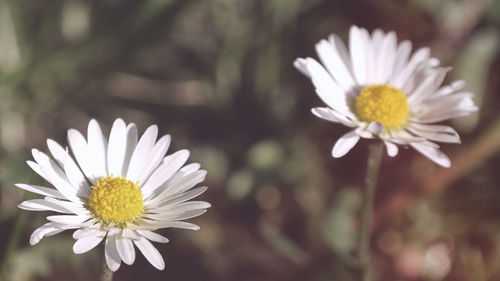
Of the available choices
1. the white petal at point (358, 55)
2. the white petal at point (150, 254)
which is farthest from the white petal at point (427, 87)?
the white petal at point (150, 254)

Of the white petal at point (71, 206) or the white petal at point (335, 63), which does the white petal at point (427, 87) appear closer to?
the white petal at point (335, 63)

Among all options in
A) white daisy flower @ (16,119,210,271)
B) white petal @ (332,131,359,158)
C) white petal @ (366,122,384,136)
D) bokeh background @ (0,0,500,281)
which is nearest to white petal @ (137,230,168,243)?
white daisy flower @ (16,119,210,271)

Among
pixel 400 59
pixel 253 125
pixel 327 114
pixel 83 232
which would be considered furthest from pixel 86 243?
pixel 253 125

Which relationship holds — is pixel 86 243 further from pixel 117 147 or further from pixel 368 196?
pixel 368 196

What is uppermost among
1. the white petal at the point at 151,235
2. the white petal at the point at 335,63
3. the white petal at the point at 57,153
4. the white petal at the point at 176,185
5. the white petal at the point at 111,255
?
the white petal at the point at 335,63

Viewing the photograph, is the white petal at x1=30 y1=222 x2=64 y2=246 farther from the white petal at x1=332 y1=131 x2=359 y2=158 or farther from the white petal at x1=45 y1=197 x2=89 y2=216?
the white petal at x1=332 y1=131 x2=359 y2=158

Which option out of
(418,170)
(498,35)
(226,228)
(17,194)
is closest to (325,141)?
(418,170)
